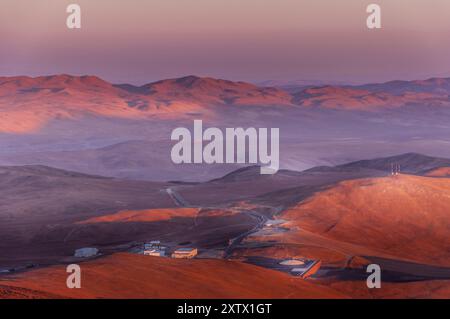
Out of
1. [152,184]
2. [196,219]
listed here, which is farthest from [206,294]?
[152,184]

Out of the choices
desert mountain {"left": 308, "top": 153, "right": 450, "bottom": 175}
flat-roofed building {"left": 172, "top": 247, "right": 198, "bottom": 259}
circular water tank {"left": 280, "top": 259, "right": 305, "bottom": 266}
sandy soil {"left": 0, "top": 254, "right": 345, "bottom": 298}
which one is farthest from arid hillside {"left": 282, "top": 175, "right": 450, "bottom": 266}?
desert mountain {"left": 308, "top": 153, "right": 450, "bottom": 175}

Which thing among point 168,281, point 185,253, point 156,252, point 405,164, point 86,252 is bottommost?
point 86,252

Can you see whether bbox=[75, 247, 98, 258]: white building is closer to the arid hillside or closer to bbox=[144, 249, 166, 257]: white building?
bbox=[144, 249, 166, 257]: white building

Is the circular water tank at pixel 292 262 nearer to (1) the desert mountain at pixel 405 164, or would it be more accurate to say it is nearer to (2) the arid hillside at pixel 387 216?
(2) the arid hillside at pixel 387 216

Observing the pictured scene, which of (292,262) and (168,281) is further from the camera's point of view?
(292,262)

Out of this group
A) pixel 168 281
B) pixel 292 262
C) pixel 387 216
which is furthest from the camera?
pixel 387 216

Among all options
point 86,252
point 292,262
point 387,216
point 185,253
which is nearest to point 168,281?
point 292,262

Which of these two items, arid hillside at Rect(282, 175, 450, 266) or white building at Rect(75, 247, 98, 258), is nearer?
white building at Rect(75, 247, 98, 258)

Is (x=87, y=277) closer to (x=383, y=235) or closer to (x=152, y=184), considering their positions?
(x=383, y=235)

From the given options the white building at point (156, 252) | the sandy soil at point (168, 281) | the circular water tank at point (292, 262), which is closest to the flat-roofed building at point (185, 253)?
the white building at point (156, 252)

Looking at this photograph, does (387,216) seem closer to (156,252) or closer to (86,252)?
(156,252)
